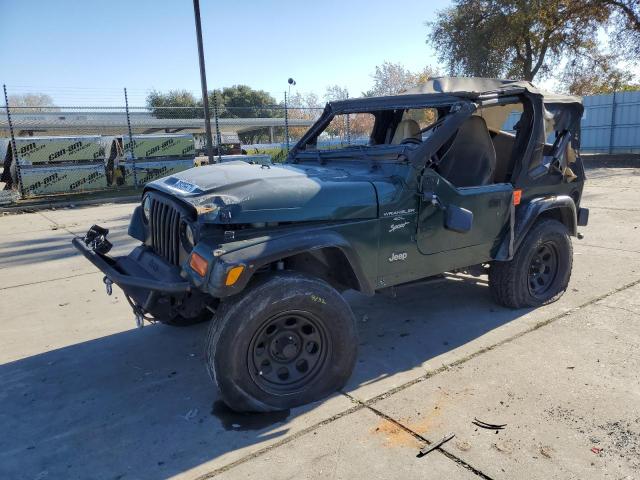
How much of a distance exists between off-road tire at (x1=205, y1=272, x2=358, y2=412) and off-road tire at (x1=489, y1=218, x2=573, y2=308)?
1893 millimetres

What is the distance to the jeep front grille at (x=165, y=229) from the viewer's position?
3336mm

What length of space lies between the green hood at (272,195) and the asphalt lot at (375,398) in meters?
1.17

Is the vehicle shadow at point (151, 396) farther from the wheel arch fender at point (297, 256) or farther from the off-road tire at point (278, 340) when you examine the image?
the wheel arch fender at point (297, 256)

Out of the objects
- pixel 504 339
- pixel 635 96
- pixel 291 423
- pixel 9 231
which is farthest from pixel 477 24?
pixel 291 423

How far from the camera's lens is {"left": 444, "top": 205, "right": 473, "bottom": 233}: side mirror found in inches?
142

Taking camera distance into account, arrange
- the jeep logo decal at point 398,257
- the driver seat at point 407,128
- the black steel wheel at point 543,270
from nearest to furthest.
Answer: the jeep logo decal at point 398,257 → the black steel wheel at point 543,270 → the driver seat at point 407,128

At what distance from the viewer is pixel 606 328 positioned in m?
4.16

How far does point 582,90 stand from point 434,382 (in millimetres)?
29312

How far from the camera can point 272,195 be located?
123 inches

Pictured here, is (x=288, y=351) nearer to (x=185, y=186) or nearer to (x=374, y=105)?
(x=185, y=186)

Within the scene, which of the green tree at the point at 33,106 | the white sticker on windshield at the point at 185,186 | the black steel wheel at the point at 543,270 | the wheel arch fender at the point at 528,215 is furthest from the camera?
the green tree at the point at 33,106

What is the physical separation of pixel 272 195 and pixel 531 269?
9.16ft

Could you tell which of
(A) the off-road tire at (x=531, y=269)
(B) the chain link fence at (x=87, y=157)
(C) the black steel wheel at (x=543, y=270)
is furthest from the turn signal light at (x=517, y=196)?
(B) the chain link fence at (x=87, y=157)

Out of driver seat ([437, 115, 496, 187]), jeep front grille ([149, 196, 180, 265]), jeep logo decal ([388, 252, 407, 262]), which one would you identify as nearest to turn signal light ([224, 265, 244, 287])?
jeep front grille ([149, 196, 180, 265])
